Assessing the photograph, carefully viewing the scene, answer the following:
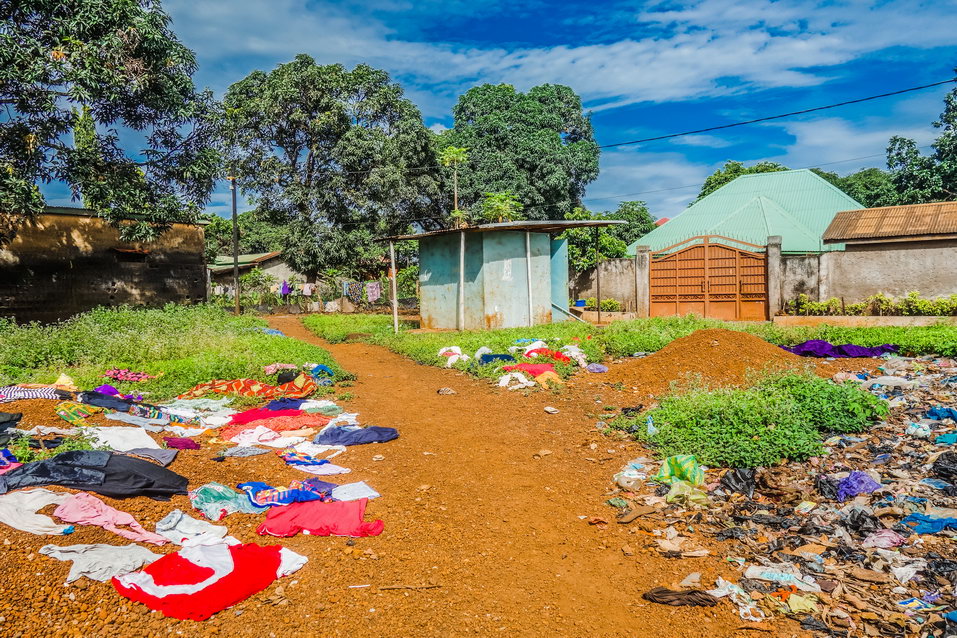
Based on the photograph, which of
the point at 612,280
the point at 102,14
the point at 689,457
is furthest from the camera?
the point at 612,280

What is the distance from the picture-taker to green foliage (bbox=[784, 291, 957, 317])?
44.3 feet

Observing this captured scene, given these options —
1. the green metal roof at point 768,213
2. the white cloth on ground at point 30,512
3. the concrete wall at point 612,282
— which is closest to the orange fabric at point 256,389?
the white cloth on ground at point 30,512

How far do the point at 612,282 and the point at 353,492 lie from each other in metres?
15.9

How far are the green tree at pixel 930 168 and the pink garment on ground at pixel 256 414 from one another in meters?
24.9

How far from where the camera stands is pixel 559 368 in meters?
9.14

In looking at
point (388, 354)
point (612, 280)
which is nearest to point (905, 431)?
point (388, 354)

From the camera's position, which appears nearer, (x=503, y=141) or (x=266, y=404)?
(x=266, y=404)

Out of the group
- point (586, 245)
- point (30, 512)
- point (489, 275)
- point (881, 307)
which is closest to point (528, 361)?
point (489, 275)

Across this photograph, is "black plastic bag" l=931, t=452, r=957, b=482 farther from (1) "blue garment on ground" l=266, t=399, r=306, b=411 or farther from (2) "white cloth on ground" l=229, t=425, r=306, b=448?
(1) "blue garment on ground" l=266, t=399, r=306, b=411

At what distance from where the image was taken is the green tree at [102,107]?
11.2 metres

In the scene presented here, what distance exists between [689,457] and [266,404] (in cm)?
555

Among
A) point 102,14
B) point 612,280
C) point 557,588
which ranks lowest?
point 557,588

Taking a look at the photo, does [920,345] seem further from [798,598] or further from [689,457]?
[798,598]

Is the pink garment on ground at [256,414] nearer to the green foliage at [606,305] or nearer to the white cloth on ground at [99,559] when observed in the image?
the white cloth on ground at [99,559]
